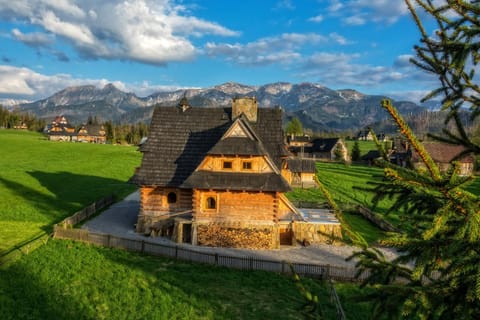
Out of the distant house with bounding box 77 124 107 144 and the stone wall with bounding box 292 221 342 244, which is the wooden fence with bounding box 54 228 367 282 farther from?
the distant house with bounding box 77 124 107 144

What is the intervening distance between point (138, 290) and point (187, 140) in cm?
1385

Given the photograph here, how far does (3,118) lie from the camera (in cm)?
15375

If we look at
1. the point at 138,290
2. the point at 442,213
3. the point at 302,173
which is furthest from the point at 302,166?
the point at 442,213

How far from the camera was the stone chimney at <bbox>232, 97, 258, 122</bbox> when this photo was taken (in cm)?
2791

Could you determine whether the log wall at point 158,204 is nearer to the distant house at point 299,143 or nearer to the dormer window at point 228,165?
the dormer window at point 228,165

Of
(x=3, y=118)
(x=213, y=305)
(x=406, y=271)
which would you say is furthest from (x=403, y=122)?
(x=3, y=118)

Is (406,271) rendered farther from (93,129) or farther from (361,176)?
(93,129)

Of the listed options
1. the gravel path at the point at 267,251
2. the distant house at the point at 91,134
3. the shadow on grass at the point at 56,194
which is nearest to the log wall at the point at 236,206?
the gravel path at the point at 267,251

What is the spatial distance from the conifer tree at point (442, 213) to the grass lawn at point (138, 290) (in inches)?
430

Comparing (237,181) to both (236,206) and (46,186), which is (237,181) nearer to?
(236,206)

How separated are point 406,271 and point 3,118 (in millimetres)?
185277

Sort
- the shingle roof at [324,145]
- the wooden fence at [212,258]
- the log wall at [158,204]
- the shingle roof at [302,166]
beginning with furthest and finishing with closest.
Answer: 1. the shingle roof at [324,145]
2. the shingle roof at [302,166]
3. the log wall at [158,204]
4. the wooden fence at [212,258]

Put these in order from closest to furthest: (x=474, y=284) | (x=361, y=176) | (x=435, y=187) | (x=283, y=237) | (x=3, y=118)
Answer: (x=435, y=187)
(x=474, y=284)
(x=283, y=237)
(x=361, y=176)
(x=3, y=118)

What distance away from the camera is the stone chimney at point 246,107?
91.6 ft
